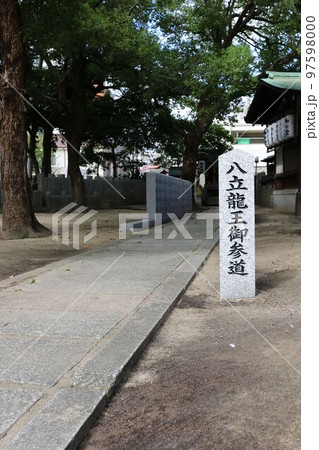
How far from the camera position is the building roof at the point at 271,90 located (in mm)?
14195

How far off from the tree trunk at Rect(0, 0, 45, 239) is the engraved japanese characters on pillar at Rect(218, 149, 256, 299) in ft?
21.4

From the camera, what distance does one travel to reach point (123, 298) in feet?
16.6

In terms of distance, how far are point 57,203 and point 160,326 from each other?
19455mm

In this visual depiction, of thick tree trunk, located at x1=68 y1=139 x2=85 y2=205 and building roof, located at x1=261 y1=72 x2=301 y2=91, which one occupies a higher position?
building roof, located at x1=261 y1=72 x2=301 y2=91

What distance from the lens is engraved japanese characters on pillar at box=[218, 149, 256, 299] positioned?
17.1 feet

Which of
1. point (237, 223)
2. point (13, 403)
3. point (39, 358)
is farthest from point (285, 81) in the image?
point (13, 403)

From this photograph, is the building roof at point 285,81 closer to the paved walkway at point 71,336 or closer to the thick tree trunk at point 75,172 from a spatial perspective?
the paved walkway at point 71,336

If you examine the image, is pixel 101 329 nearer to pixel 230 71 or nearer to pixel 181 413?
pixel 181 413

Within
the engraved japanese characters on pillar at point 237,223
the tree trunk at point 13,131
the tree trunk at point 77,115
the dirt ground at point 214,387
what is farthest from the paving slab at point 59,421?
the tree trunk at point 77,115

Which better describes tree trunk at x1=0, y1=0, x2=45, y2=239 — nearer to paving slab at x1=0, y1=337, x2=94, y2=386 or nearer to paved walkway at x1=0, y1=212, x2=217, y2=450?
paved walkway at x1=0, y1=212, x2=217, y2=450

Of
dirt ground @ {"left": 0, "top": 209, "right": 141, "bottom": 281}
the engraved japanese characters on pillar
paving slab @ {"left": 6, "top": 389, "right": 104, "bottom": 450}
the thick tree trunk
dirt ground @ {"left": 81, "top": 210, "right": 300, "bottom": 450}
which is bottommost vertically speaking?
dirt ground @ {"left": 81, "top": 210, "right": 300, "bottom": 450}

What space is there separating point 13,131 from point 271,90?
9.78 metres

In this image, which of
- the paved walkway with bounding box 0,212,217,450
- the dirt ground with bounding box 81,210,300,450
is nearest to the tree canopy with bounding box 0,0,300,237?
the paved walkway with bounding box 0,212,217,450
